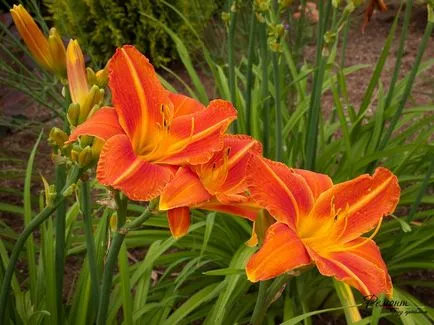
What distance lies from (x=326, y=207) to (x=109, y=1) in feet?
11.4

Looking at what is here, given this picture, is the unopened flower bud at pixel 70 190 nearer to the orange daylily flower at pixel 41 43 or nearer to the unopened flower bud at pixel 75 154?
the unopened flower bud at pixel 75 154

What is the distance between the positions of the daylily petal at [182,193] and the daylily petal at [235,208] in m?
0.05

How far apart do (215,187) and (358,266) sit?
27 centimetres

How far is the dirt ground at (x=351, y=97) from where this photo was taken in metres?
2.53

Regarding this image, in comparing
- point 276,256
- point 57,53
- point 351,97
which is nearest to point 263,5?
point 57,53

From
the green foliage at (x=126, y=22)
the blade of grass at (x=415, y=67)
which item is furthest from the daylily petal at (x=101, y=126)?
the green foliage at (x=126, y=22)

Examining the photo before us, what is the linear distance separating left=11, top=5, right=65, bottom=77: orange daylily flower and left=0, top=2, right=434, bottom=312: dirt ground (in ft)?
3.70

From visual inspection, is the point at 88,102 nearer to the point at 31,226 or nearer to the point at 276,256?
the point at 31,226

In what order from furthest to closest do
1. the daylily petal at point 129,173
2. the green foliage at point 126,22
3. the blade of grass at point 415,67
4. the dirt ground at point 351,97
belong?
the green foliage at point 126,22, the dirt ground at point 351,97, the blade of grass at point 415,67, the daylily petal at point 129,173

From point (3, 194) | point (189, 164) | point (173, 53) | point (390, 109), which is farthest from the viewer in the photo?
point (173, 53)

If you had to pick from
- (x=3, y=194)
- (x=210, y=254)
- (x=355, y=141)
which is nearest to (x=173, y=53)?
(x=3, y=194)

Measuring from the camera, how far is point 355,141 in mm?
2494

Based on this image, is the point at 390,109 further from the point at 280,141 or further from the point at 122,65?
the point at 122,65

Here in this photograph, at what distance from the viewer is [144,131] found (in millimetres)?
1015
